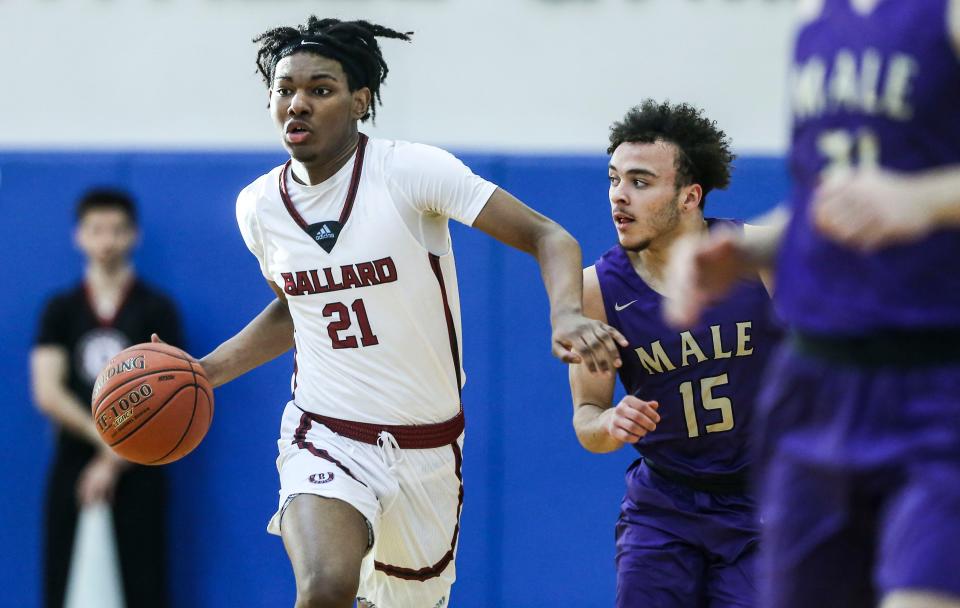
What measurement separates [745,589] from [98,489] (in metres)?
3.21

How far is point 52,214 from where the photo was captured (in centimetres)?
741

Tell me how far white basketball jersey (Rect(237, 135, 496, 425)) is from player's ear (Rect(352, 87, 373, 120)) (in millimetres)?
211

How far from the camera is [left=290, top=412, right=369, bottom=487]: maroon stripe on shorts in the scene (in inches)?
199

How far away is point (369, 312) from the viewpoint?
5.15 meters

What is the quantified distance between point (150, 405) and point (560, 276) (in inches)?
61.1

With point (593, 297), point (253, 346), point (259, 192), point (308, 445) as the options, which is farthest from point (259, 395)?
point (593, 297)

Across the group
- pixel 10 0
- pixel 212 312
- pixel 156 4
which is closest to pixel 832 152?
pixel 212 312

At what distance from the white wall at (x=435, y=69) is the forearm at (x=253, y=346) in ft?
10.4

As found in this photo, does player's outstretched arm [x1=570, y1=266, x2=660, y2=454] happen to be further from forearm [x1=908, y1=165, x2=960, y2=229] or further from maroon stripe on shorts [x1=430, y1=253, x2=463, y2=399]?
forearm [x1=908, y1=165, x2=960, y2=229]

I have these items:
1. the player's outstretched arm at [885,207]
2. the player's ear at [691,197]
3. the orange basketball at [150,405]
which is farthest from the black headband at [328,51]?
the player's outstretched arm at [885,207]

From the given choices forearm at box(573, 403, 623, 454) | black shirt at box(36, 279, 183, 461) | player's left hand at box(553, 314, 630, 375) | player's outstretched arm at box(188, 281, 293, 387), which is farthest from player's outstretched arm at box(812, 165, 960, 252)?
black shirt at box(36, 279, 183, 461)

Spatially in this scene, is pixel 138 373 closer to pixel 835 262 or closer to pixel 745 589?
pixel 745 589

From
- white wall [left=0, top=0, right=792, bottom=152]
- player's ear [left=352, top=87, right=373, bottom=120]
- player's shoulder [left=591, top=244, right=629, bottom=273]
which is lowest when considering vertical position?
player's shoulder [left=591, top=244, right=629, bottom=273]

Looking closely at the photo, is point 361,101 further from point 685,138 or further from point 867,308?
point 867,308
